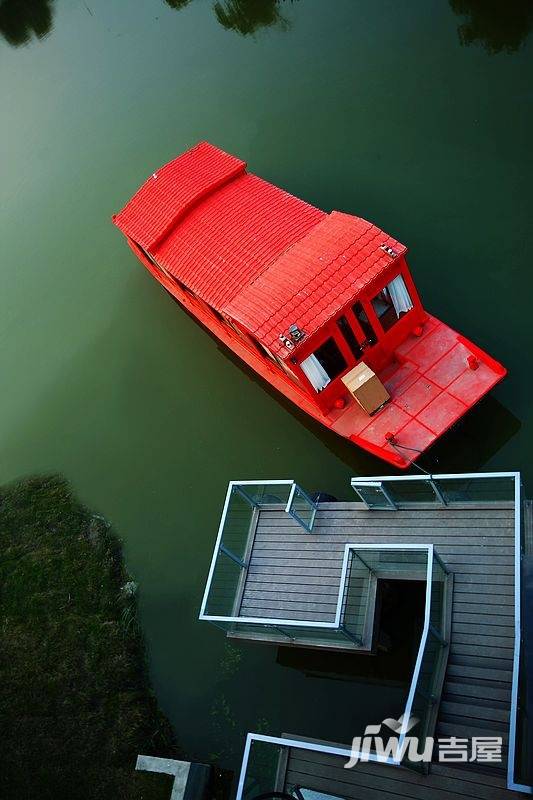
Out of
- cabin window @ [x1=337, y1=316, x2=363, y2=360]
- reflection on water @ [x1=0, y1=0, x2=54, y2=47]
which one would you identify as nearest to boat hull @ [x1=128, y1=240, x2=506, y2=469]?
cabin window @ [x1=337, y1=316, x2=363, y2=360]

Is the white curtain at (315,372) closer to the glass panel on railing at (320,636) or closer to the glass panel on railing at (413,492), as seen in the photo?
the glass panel on railing at (413,492)

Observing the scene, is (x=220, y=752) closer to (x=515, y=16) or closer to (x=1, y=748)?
(x=1, y=748)

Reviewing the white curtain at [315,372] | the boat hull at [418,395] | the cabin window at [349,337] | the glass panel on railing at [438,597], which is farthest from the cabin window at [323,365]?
the glass panel on railing at [438,597]

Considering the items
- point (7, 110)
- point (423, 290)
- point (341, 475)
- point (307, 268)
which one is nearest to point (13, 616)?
point (341, 475)

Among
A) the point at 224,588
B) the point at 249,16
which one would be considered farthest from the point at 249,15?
the point at 224,588

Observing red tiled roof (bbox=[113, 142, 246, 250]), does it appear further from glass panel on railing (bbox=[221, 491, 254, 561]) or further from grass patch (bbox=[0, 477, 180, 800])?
glass panel on railing (bbox=[221, 491, 254, 561])
